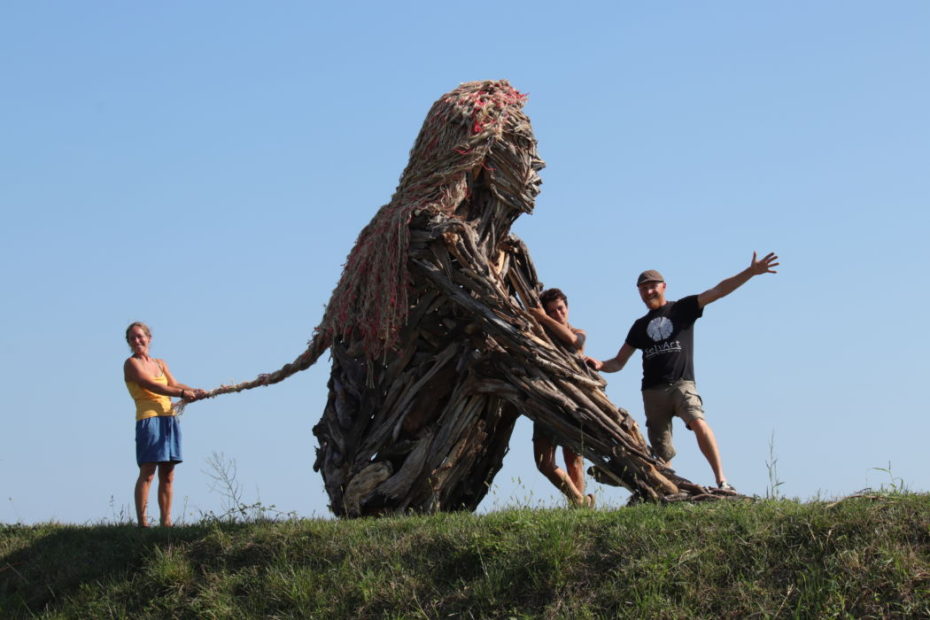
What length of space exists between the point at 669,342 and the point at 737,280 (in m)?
0.66

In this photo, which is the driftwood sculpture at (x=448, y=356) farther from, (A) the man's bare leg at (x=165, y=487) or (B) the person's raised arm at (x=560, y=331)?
(A) the man's bare leg at (x=165, y=487)

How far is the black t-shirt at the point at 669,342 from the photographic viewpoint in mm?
8453

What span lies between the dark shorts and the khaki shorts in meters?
3.59

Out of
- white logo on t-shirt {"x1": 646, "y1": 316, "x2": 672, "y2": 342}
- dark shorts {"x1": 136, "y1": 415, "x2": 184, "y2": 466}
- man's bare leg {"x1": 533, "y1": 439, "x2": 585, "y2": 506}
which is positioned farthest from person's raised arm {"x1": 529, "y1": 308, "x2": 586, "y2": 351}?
dark shorts {"x1": 136, "y1": 415, "x2": 184, "y2": 466}

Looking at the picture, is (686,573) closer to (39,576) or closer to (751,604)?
(751,604)

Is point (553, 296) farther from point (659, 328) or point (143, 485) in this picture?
point (143, 485)

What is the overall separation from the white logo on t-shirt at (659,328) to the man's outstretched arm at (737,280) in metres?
0.28

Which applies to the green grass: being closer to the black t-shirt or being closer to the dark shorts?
the dark shorts

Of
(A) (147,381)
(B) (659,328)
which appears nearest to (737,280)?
(B) (659,328)

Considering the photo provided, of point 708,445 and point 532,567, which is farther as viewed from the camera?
point 708,445

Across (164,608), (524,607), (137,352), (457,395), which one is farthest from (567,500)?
(137,352)

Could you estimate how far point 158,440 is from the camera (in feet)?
29.5

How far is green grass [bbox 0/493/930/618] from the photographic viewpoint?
19.6 feet

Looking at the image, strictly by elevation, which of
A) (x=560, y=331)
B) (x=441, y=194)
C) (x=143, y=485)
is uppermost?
(x=441, y=194)
